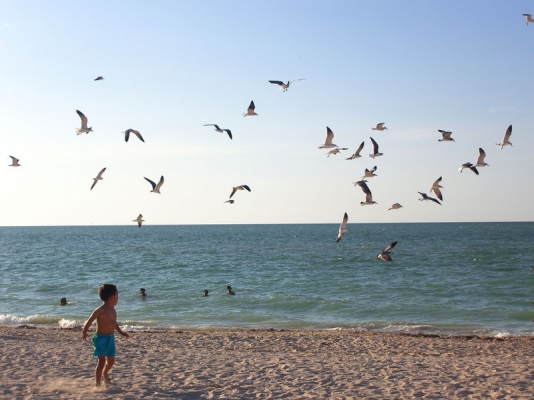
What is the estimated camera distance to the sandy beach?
940cm

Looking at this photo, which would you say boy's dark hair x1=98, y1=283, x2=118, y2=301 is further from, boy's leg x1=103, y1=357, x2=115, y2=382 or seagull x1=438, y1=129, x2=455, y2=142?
seagull x1=438, y1=129, x2=455, y2=142

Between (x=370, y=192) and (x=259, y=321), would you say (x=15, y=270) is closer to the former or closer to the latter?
(x=259, y=321)

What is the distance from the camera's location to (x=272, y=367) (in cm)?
1153

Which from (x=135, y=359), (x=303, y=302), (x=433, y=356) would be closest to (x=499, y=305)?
(x=303, y=302)

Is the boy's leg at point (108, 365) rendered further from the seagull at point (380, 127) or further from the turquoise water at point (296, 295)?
the seagull at point (380, 127)

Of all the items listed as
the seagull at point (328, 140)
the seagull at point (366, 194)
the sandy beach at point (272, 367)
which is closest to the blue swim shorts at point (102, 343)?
the sandy beach at point (272, 367)

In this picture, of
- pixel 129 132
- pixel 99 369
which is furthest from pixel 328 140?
pixel 99 369

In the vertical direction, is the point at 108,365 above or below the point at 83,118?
below

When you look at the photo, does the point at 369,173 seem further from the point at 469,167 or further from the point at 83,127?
the point at 83,127

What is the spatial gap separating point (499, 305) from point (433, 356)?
11.4m

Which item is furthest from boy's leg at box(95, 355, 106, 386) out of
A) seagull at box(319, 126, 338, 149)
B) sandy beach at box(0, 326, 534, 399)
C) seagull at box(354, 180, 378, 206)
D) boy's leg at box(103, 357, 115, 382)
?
seagull at box(319, 126, 338, 149)

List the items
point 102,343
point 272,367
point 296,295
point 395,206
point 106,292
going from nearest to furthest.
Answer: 1. point 106,292
2. point 102,343
3. point 272,367
4. point 395,206
5. point 296,295

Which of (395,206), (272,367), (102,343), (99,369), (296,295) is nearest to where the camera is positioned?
(102,343)

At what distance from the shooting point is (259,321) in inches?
824
